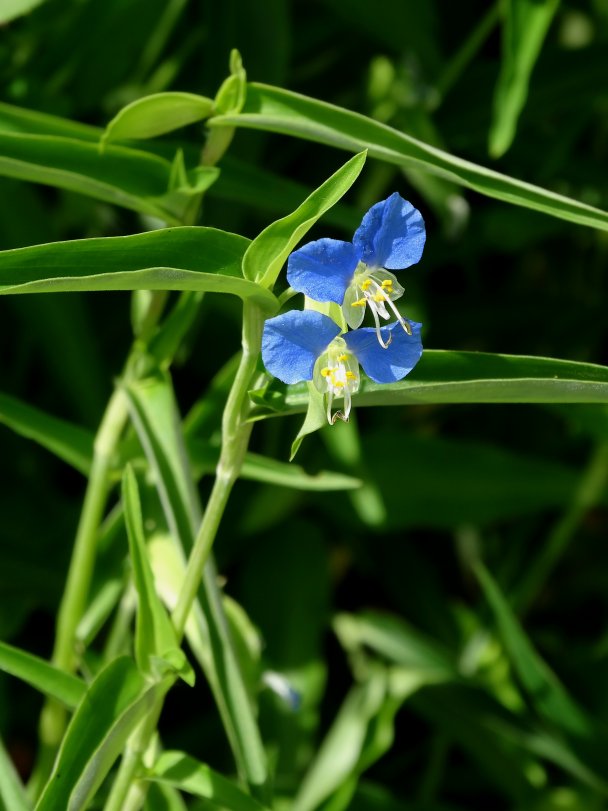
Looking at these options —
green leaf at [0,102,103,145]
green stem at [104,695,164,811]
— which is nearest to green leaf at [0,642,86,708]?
green stem at [104,695,164,811]

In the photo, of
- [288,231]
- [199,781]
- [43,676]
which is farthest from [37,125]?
[199,781]

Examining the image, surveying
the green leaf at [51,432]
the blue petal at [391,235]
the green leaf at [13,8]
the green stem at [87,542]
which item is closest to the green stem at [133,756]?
the green stem at [87,542]

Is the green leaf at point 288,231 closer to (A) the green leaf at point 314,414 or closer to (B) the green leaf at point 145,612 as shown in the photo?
(A) the green leaf at point 314,414

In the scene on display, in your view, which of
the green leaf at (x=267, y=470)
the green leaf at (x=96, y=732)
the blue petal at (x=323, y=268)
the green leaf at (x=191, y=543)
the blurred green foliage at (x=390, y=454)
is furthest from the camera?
the blurred green foliage at (x=390, y=454)

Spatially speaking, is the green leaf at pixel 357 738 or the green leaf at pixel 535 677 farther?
the green leaf at pixel 535 677

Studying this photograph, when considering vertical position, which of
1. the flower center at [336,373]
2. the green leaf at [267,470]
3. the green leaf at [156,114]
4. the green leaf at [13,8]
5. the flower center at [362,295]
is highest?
the green leaf at [13,8]

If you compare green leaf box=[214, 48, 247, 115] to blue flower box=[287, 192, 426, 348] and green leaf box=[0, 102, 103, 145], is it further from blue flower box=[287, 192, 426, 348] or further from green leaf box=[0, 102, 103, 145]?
blue flower box=[287, 192, 426, 348]

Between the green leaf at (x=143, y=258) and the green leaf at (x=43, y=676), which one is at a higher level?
the green leaf at (x=143, y=258)
